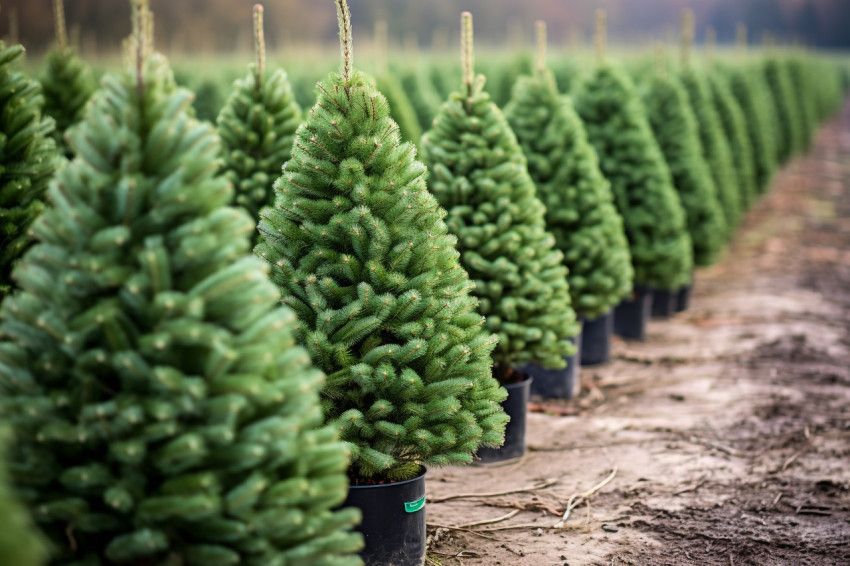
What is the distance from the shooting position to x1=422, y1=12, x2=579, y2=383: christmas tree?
6.03 m

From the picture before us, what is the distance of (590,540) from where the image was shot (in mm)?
5012

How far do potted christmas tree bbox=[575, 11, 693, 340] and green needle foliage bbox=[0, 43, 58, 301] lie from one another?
6.23 meters

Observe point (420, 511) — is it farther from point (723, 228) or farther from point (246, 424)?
point (723, 228)

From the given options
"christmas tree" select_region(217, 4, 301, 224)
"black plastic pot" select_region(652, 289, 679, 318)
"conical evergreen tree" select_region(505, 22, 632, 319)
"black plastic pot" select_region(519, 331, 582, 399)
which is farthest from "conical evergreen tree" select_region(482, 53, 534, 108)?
"christmas tree" select_region(217, 4, 301, 224)

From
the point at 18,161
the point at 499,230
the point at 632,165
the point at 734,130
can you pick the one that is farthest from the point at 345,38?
the point at 734,130

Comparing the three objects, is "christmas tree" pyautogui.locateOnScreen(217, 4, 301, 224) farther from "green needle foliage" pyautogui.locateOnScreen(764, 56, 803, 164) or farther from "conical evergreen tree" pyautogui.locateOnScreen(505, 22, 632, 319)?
"green needle foliage" pyautogui.locateOnScreen(764, 56, 803, 164)

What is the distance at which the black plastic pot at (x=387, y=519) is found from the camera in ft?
13.8

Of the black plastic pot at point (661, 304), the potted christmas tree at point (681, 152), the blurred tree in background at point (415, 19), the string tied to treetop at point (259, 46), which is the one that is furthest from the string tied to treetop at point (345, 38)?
the black plastic pot at point (661, 304)

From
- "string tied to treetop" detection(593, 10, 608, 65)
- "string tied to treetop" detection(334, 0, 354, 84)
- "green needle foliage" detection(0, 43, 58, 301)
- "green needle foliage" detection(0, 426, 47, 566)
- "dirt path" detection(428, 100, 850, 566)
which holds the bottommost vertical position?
"dirt path" detection(428, 100, 850, 566)

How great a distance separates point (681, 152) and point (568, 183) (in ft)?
13.0

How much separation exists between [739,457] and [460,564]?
2.78m

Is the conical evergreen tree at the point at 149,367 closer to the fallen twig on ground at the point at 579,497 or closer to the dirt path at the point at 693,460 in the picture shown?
the dirt path at the point at 693,460

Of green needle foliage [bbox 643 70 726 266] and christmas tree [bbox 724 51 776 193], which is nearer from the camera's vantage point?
green needle foliage [bbox 643 70 726 266]

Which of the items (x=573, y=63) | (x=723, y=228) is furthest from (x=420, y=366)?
(x=573, y=63)
